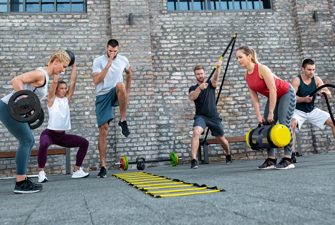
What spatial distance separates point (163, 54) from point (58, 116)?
3678 mm

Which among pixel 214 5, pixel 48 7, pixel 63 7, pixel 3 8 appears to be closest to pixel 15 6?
pixel 3 8

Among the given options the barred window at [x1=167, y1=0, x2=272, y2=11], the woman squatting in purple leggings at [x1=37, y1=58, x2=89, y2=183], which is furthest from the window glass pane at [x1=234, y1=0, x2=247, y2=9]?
the woman squatting in purple leggings at [x1=37, y1=58, x2=89, y2=183]

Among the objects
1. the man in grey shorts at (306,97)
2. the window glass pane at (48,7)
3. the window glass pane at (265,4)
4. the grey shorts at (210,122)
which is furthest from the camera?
the window glass pane at (265,4)

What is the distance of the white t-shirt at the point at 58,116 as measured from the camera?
406cm

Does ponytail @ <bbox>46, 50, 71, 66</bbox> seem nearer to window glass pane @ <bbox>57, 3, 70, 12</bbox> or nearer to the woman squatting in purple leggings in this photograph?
the woman squatting in purple leggings

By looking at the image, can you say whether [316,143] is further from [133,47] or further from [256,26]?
[133,47]

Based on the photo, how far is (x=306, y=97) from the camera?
4609 millimetres

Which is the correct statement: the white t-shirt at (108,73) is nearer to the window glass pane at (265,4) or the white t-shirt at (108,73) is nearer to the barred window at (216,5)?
the barred window at (216,5)

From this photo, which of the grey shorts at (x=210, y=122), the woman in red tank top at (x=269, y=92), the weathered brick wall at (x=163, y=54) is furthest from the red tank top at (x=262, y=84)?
the weathered brick wall at (x=163, y=54)

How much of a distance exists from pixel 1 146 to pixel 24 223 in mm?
5912

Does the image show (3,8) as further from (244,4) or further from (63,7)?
(244,4)

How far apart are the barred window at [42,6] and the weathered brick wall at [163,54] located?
26cm

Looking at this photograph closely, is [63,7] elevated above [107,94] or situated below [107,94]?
above

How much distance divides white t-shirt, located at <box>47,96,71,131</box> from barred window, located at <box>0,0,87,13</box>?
388cm
